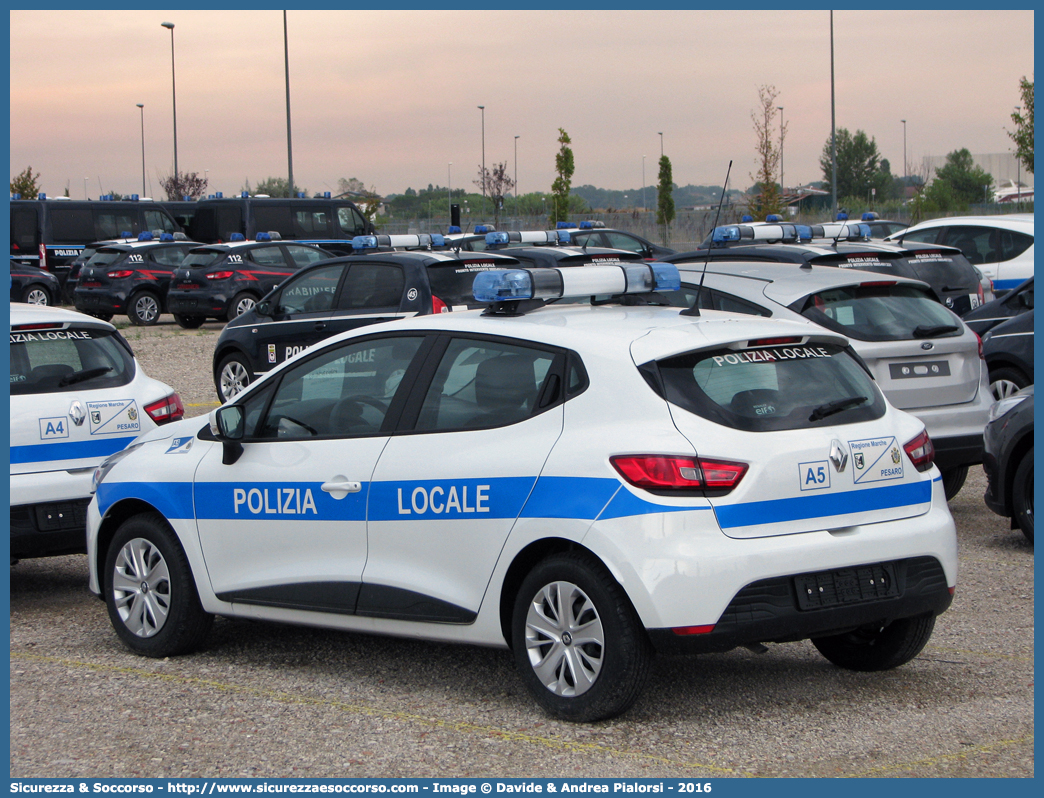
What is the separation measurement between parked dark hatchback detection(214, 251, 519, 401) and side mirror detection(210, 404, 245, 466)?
5.87 metres

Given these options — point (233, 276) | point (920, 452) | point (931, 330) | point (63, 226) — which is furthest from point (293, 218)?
point (920, 452)

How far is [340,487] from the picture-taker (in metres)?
5.27

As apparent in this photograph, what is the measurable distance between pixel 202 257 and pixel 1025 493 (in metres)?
20.6

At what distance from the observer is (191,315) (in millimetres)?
25172

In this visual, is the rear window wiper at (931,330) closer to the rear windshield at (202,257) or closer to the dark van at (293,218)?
the rear windshield at (202,257)

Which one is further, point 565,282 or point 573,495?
point 565,282

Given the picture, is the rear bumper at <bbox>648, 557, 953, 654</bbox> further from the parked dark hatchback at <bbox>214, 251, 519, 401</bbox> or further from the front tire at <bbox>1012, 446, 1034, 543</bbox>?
the parked dark hatchback at <bbox>214, 251, 519, 401</bbox>

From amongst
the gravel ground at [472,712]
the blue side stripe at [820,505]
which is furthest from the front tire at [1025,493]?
the blue side stripe at [820,505]

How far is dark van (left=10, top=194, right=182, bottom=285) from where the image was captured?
1280 inches

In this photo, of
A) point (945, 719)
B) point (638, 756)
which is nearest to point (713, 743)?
point (638, 756)

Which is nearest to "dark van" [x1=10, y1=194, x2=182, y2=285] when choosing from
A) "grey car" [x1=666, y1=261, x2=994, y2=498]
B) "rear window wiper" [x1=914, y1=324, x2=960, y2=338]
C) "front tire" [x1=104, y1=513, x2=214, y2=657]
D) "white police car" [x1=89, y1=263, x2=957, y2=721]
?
"grey car" [x1=666, y1=261, x2=994, y2=498]

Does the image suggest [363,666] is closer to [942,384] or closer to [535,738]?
[535,738]

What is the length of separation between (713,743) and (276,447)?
90.8 inches

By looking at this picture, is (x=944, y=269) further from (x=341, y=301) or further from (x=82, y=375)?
(x=82, y=375)
